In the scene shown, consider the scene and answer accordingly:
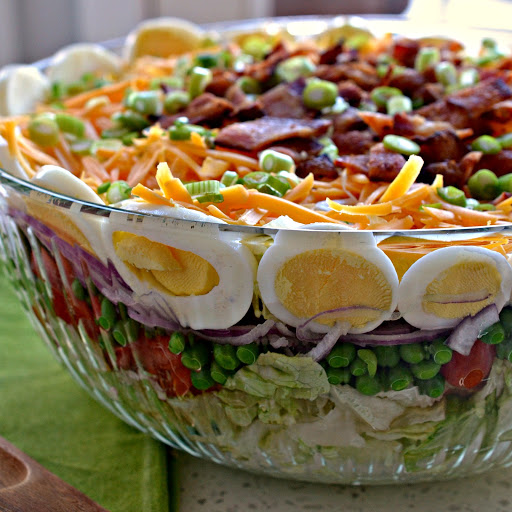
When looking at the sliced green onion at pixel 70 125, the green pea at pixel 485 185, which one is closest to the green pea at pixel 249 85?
the sliced green onion at pixel 70 125

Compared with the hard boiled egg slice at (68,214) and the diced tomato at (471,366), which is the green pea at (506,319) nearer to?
the diced tomato at (471,366)

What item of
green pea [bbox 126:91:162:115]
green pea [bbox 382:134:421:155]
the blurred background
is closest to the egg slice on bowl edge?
green pea [bbox 382:134:421:155]

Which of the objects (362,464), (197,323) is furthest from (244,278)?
(362,464)

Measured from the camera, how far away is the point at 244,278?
712 mm

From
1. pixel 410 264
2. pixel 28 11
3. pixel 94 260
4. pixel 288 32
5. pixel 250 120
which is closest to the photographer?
pixel 410 264

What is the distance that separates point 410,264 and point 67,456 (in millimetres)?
577

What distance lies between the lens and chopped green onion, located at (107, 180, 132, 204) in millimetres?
924

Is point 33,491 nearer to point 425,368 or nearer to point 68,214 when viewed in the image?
point 68,214

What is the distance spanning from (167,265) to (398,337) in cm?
24

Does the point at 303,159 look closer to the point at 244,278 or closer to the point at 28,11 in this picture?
the point at 244,278

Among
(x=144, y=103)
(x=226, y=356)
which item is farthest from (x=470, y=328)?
(x=144, y=103)

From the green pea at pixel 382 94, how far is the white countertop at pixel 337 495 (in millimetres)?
630

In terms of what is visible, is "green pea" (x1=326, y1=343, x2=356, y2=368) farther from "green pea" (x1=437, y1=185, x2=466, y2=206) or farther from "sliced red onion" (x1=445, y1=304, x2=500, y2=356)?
"green pea" (x1=437, y1=185, x2=466, y2=206)

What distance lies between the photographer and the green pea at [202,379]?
0.80 meters
